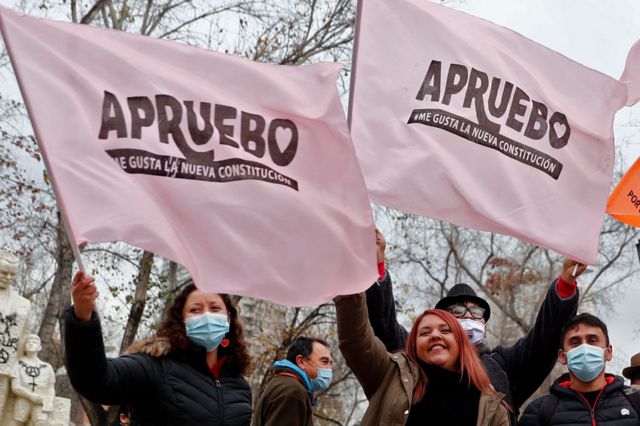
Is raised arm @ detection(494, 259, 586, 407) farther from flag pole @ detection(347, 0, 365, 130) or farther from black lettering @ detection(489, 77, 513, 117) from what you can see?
flag pole @ detection(347, 0, 365, 130)

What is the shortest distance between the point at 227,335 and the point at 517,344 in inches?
72.4

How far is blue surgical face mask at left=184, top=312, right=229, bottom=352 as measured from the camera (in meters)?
5.68

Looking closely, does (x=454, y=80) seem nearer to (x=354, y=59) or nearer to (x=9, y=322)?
(x=354, y=59)

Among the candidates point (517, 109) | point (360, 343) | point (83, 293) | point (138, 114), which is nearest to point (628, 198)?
point (517, 109)

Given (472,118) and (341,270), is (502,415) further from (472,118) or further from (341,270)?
(472,118)

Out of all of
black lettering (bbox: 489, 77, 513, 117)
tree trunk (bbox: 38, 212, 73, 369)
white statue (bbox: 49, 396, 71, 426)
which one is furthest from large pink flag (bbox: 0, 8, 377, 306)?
tree trunk (bbox: 38, 212, 73, 369)

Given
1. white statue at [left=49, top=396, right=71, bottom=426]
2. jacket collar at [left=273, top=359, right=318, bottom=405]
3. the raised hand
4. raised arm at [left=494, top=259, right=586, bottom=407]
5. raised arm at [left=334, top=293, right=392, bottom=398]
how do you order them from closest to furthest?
the raised hand < raised arm at [left=334, top=293, right=392, bottom=398] < raised arm at [left=494, top=259, right=586, bottom=407] < jacket collar at [left=273, top=359, right=318, bottom=405] < white statue at [left=49, top=396, right=71, bottom=426]

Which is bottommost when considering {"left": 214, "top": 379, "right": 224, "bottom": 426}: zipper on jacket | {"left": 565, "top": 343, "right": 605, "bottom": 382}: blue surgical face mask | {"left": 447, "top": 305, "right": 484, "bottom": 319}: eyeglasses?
{"left": 214, "top": 379, "right": 224, "bottom": 426}: zipper on jacket

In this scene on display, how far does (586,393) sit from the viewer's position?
613cm

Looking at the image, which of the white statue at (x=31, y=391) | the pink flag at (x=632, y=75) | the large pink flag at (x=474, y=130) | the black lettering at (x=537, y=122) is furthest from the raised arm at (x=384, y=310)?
the white statue at (x=31, y=391)

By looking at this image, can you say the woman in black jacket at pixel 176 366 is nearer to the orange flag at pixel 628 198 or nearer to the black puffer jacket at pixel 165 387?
the black puffer jacket at pixel 165 387

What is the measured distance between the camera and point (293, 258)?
5.07 metres

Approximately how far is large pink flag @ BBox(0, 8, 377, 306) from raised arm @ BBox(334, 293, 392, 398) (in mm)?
103

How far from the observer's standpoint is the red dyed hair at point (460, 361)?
5.06m
